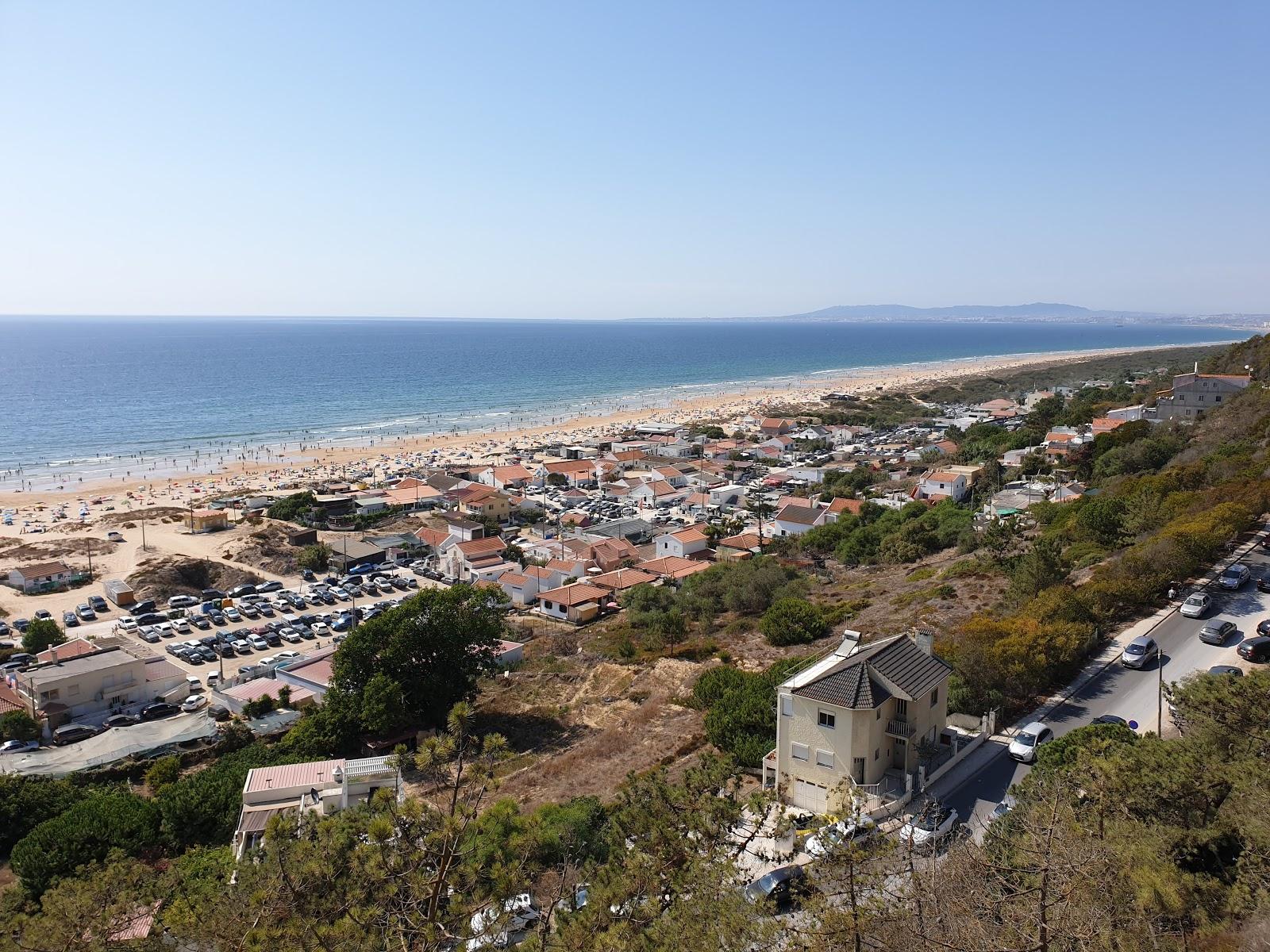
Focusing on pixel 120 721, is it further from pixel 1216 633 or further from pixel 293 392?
pixel 293 392

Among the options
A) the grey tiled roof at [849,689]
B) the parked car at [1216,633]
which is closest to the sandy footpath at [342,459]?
the grey tiled roof at [849,689]

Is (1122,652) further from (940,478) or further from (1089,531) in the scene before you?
(940,478)

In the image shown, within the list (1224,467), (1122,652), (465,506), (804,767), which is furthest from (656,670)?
(465,506)

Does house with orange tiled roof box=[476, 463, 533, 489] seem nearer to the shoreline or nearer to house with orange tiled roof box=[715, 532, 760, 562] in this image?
the shoreline

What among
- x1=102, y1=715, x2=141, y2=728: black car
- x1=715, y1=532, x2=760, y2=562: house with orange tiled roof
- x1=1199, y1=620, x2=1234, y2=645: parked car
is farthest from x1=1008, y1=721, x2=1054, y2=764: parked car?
x1=715, y1=532, x2=760, y2=562: house with orange tiled roof

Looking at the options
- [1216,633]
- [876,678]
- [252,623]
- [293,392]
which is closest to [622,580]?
[252,623]

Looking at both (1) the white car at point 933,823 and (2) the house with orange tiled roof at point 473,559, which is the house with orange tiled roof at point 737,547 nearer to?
(2) the house with orange tiled roof at point 473,559
